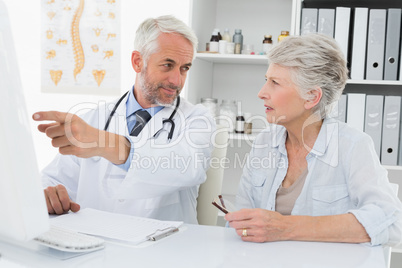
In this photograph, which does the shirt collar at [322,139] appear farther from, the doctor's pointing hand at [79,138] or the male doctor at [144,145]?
the doctor's pointing hand at [79,138]

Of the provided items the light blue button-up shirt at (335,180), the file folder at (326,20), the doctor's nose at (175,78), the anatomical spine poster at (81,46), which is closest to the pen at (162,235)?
the light blue button-up shirt at (335,180)

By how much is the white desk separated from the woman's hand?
0.02 meters

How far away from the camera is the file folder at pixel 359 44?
2.00m

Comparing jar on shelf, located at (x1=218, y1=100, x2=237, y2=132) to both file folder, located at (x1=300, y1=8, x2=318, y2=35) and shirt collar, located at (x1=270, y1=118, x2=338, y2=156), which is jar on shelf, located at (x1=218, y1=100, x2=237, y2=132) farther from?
shirt collar, located at (x1=270, y1=118, x2=338, y2=156)

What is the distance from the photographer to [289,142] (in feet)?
4.99

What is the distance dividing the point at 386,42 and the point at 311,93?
2.53 feet

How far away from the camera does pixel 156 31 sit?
5.58 feet

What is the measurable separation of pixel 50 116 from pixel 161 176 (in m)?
0.44

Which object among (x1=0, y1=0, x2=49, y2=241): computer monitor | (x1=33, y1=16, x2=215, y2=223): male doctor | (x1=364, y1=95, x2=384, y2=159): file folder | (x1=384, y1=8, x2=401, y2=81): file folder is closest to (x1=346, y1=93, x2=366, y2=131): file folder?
(x1=364, y1=95, x2=384, y2=159): file folder

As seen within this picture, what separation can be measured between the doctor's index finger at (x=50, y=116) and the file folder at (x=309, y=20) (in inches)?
56.6

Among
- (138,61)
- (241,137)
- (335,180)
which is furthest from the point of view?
(241,137)

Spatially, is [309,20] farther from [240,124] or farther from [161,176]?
[161,176]

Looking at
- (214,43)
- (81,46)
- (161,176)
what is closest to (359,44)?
(214,43)

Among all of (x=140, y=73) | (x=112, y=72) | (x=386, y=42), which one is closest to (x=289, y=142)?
(x=140, y=73)
